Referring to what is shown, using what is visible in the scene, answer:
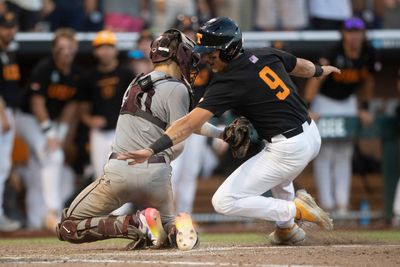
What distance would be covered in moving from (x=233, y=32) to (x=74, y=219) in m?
1.62

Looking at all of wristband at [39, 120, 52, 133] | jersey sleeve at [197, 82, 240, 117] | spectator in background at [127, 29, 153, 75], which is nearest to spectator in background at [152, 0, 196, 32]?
spectator in background at [127, 29, 153, 75]

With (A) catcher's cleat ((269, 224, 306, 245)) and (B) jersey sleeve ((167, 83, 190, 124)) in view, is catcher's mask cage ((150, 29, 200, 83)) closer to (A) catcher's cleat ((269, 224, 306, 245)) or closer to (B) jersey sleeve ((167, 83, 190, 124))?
(B) jersey sleeve ((167, 83, 190, 124))

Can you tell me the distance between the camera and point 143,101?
6.27 metres

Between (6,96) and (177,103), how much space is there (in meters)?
3.97

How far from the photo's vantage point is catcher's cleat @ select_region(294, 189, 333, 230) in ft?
21.8

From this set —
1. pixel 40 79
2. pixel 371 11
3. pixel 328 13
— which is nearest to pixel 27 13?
pixel 40 79

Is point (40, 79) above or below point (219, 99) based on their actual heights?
below

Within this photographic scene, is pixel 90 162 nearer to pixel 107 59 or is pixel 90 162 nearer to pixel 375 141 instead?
pixel 107 59

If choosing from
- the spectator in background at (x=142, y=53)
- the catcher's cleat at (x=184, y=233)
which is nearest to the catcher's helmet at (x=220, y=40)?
the catcher's cleat at (x=184, y=233)

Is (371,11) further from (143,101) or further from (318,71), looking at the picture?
(143,101)

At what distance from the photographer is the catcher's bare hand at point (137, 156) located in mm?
5641

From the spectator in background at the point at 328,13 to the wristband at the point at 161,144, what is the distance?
239 inches

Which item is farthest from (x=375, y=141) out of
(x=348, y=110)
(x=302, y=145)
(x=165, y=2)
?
(x=302, y=145)

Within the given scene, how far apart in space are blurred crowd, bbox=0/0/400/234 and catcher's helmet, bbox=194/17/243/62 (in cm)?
330
